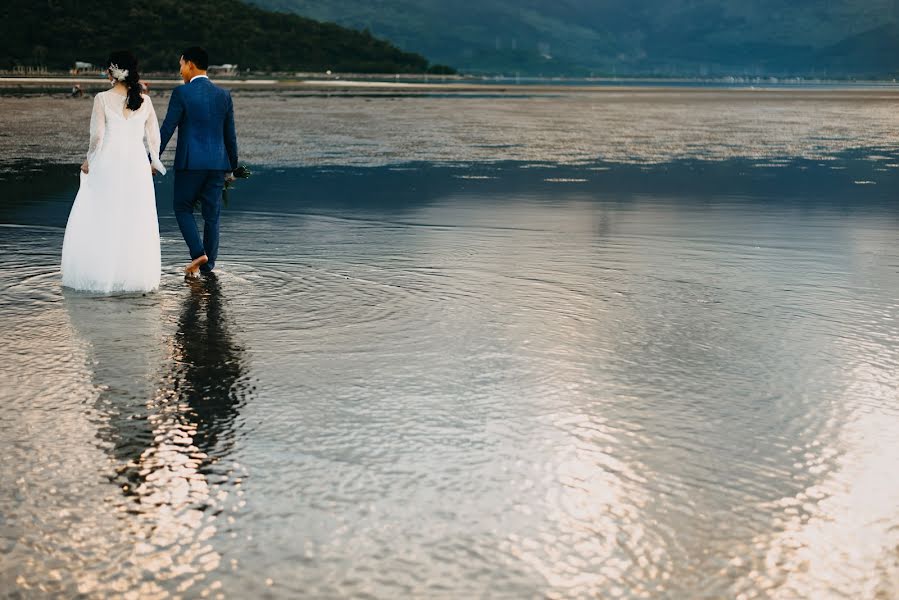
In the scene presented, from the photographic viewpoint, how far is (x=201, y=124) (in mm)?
11039

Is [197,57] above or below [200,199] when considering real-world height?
above

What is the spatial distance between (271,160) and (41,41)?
151344 millimetres

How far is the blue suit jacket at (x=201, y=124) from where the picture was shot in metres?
10.9

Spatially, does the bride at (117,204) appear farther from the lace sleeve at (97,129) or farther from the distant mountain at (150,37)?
the distant mountain at (150,37)

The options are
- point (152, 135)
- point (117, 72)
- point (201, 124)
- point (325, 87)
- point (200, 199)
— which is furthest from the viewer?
point (325, 87)

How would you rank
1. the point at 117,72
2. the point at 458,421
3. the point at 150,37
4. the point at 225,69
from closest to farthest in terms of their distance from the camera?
the point at 458,421 < the point at 117,72 < the point at 225,69 < the point at 150,37

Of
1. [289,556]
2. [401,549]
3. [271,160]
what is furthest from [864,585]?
[271,160]

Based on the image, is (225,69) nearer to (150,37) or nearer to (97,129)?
(150,37)

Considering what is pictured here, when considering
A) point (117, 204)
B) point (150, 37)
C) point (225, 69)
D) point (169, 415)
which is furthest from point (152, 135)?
point (150, 37)

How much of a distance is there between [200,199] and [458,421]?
550 centimetres

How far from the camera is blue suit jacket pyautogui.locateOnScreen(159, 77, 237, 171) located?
35.9ft

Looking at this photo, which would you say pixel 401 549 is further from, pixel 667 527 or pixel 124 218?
pixel 124 218

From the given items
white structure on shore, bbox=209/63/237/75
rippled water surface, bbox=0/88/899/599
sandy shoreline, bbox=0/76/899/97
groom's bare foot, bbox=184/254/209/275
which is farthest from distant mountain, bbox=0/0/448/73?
rippled water surface, bbox=0/88/899/599

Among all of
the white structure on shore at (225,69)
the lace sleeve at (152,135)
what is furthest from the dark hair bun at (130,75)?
the white structure on shore at (225,69)
